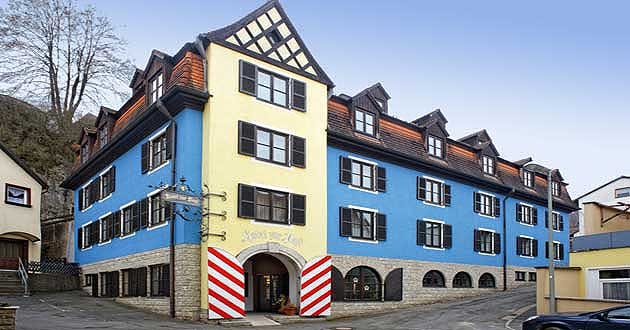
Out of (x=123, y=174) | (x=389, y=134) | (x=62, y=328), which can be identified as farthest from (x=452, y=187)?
(x=62, y=328)

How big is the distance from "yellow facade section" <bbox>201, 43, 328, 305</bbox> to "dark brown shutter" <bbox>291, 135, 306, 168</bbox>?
8.9 inches

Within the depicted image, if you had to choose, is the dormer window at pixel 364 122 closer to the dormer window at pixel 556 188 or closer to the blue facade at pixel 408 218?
the blue facade at pixel 408 218

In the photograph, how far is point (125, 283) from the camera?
2709cm

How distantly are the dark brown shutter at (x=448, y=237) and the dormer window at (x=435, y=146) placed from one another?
152 inches

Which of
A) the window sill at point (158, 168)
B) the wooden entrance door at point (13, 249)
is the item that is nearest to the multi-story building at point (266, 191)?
the window sill at point (158, 168)

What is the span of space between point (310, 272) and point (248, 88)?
7.59m

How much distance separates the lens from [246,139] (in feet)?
77.0

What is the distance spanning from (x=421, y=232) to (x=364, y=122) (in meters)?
6.36

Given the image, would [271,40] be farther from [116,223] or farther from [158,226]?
[116,223]

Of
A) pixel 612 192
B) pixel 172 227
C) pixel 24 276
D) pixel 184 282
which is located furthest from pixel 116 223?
pixel 612 192

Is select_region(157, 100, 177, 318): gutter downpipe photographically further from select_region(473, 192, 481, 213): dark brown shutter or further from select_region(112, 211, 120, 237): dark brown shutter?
select_region(473, 192, 481, 213): dark brown shutter

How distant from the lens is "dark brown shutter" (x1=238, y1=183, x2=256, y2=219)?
74.8ft

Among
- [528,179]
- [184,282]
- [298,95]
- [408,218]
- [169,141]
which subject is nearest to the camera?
[184,282]

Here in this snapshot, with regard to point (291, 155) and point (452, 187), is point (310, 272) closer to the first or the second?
point (291, 155)
